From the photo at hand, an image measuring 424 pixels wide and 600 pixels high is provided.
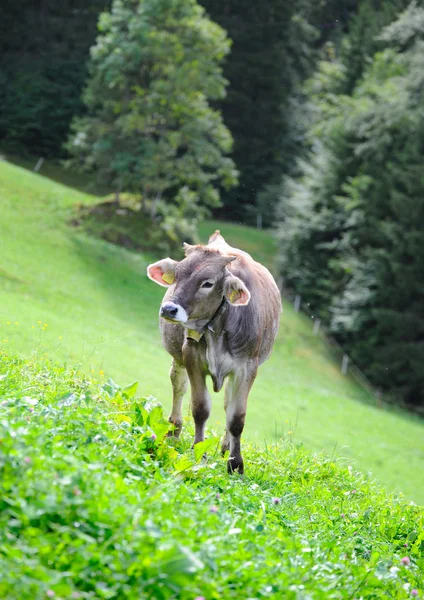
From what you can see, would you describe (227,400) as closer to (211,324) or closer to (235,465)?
(235,465)

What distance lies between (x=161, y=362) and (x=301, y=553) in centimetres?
1675

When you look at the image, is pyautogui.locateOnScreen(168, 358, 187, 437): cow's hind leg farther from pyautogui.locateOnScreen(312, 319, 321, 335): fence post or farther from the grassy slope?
pyautogui.locateOnScreen(312, 319, 321, 335): fence post

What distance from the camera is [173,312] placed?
7.42 metres

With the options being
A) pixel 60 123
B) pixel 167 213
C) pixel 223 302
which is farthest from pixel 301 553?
pixel 60 123

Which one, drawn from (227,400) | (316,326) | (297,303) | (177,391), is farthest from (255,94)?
(227,400)

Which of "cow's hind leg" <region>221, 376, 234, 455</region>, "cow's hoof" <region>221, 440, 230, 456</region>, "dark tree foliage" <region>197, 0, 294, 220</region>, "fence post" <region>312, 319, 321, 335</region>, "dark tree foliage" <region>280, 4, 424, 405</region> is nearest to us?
"cow's hind leg" <region>221, 376, 234, 455</region>

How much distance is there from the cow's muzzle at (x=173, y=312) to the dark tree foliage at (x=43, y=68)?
4652 centimetres

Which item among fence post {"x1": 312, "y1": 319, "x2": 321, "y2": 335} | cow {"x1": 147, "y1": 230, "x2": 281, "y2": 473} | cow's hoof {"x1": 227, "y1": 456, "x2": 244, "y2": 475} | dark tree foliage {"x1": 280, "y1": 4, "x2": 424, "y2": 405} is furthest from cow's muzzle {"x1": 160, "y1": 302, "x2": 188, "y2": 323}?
fence post {"x1": 312, "y1": 319, "x2": 321, "y2": 335}

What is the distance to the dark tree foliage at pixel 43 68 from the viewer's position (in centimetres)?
5197

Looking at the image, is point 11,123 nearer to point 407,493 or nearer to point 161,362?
point 161,362

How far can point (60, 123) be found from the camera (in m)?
52.1

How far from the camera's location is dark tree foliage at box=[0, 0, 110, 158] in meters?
52.0

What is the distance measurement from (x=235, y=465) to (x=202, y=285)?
6.36ft

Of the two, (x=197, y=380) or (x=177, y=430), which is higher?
(x=197, y=380)
